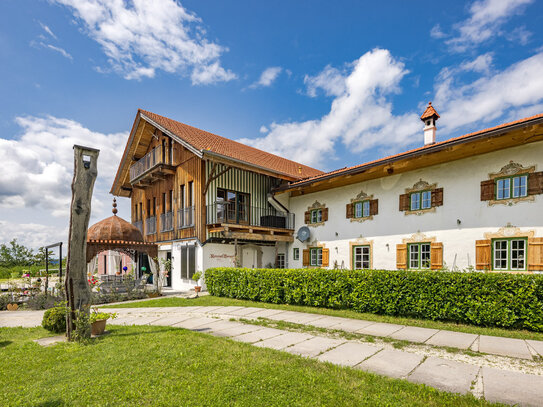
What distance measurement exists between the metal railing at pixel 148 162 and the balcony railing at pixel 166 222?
309 cm

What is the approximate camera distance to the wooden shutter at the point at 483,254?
1103 cm

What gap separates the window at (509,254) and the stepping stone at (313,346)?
298 inches

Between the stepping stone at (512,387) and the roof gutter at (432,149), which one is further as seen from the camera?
the roof gutter at (432,149)

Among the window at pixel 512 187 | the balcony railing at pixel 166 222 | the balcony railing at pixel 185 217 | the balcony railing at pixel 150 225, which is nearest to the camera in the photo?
the window at pixel 512 187

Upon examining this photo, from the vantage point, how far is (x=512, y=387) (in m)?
4.33

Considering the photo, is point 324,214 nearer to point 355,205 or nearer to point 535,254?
point 355,205

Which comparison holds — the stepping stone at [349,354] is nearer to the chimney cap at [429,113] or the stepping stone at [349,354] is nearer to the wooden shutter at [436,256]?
the wooden shutter at [436,256]

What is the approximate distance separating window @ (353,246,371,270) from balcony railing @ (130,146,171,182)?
1222 centimetres

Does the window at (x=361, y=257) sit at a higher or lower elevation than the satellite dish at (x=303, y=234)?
lower

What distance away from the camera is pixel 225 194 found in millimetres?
18078

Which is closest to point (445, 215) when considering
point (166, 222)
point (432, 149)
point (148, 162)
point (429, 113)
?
point (432, 149)

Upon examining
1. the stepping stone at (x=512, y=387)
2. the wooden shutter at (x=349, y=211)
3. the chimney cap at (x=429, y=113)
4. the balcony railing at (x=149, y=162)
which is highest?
the chimney cap at (x=429, y=113)

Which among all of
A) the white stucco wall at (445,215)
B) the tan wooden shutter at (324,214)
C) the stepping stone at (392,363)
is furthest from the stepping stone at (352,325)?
the tan wooden shutter at (324,214)

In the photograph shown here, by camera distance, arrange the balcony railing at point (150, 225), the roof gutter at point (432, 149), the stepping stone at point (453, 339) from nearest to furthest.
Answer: the stepping stone at point (453, 339), the roof gutter at point (432, 149), the balcony railing at point (150, 225)
